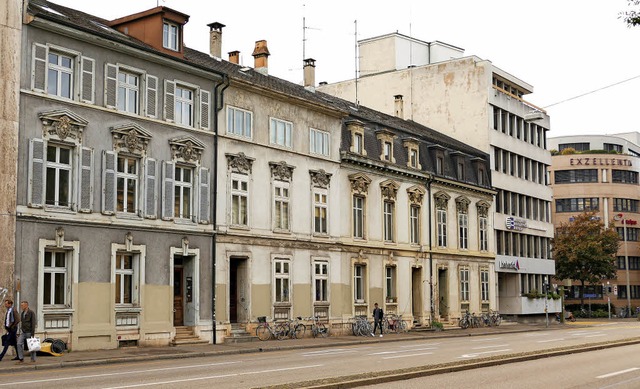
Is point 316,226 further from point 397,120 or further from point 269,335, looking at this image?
point 397,120

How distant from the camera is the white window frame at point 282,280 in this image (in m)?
36.8

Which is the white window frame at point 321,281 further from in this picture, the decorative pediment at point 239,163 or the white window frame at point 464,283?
the white window frame at point 464,283

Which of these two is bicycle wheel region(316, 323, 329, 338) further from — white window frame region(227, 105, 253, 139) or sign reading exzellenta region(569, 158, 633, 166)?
sign reading exzellenta region(569, 158, 633, 166)

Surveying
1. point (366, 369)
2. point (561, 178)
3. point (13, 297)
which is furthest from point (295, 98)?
point (561, 178)

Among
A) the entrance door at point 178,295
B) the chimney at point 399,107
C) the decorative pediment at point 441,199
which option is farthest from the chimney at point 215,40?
the chimney at point 399,107

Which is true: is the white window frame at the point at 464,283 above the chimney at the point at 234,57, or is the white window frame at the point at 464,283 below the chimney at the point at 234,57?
below

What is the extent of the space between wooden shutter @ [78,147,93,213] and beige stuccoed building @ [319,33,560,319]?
33.8 metres

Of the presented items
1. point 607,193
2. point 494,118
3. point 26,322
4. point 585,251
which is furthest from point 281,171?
point 607,193

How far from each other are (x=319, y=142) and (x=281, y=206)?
4.44m

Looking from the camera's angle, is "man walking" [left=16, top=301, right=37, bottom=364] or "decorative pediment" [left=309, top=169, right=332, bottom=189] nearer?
"man walking" [left=16, top=301, right=37, bottom=364]

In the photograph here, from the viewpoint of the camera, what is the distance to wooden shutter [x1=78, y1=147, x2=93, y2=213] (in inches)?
1107

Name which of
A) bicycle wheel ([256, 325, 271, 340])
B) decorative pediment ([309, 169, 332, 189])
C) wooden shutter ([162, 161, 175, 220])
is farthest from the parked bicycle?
decorative pediment ([309, 169, 332, 189])

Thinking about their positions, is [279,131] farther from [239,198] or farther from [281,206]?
[239,198]

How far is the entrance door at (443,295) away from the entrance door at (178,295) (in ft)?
71.9
